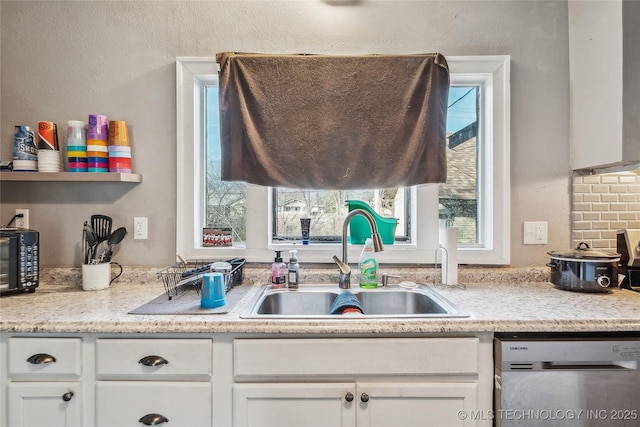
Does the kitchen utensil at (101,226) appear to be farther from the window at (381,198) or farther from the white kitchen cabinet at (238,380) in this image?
the white kitchen cabinet at (238,380)

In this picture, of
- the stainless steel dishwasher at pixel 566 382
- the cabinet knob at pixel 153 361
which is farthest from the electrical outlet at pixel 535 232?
the cabinet knob at pixel 153 361

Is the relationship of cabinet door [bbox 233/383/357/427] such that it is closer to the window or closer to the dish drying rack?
the dish drying rack

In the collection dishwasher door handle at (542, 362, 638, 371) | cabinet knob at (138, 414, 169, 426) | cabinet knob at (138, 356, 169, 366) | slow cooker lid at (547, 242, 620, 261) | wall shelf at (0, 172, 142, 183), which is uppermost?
wall shelf at (0, 172, 142, 183)

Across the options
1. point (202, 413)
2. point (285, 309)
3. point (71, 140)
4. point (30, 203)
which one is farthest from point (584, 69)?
point (30, 203)

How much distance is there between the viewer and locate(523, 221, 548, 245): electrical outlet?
6.02 ft

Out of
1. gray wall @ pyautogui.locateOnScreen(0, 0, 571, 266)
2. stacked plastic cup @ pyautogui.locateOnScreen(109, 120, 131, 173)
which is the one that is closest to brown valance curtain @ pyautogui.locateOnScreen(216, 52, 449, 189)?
gray wall @ pyautogui.locateOnScreen(0, 0, 571, 266)

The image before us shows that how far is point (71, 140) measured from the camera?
1737mm

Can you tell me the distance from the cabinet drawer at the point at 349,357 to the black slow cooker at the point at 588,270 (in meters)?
0.74

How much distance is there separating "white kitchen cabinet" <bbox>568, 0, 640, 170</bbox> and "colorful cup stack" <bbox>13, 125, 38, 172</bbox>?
9.17ft

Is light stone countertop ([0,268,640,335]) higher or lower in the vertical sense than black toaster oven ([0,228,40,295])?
lower

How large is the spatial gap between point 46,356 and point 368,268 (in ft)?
4.34

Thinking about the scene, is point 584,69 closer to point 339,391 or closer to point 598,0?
point 598,0

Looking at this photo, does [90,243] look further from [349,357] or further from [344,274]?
[349,357]

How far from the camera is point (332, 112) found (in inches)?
68.1
